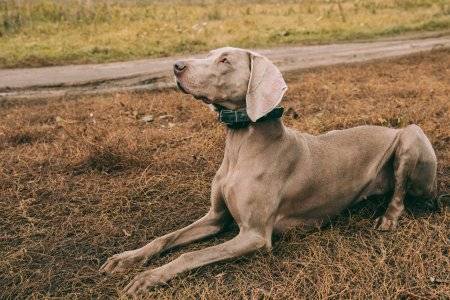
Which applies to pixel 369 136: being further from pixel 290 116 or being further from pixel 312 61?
pixel 312 61

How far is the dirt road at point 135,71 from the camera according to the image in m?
10.2

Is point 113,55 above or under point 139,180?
under

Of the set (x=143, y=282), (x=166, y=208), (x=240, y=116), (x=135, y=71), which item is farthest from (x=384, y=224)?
(x=135, y=71)

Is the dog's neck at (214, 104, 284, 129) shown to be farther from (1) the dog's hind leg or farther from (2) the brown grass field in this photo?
(1) the dog's hind leg

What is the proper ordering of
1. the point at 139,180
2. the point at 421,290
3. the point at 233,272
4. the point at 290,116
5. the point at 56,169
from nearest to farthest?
the point at 421,290 < the point at 233,272 < the point at 139,180 < the point at 56,169 < the point at 290,116

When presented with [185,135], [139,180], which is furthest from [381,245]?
[185,135]

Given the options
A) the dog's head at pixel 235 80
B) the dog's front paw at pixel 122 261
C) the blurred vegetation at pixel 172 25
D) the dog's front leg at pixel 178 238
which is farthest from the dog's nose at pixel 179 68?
the blurred vegetation at pixel 172 25

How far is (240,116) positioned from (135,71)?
321 inches

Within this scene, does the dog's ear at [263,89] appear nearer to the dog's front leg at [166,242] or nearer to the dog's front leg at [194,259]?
the dog's front leg at [194,259]

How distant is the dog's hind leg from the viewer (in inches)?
172

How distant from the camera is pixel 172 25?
55.2 feet

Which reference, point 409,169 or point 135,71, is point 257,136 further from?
point 135,71

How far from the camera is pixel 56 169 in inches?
226

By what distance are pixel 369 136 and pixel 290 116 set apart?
309 centimetres
